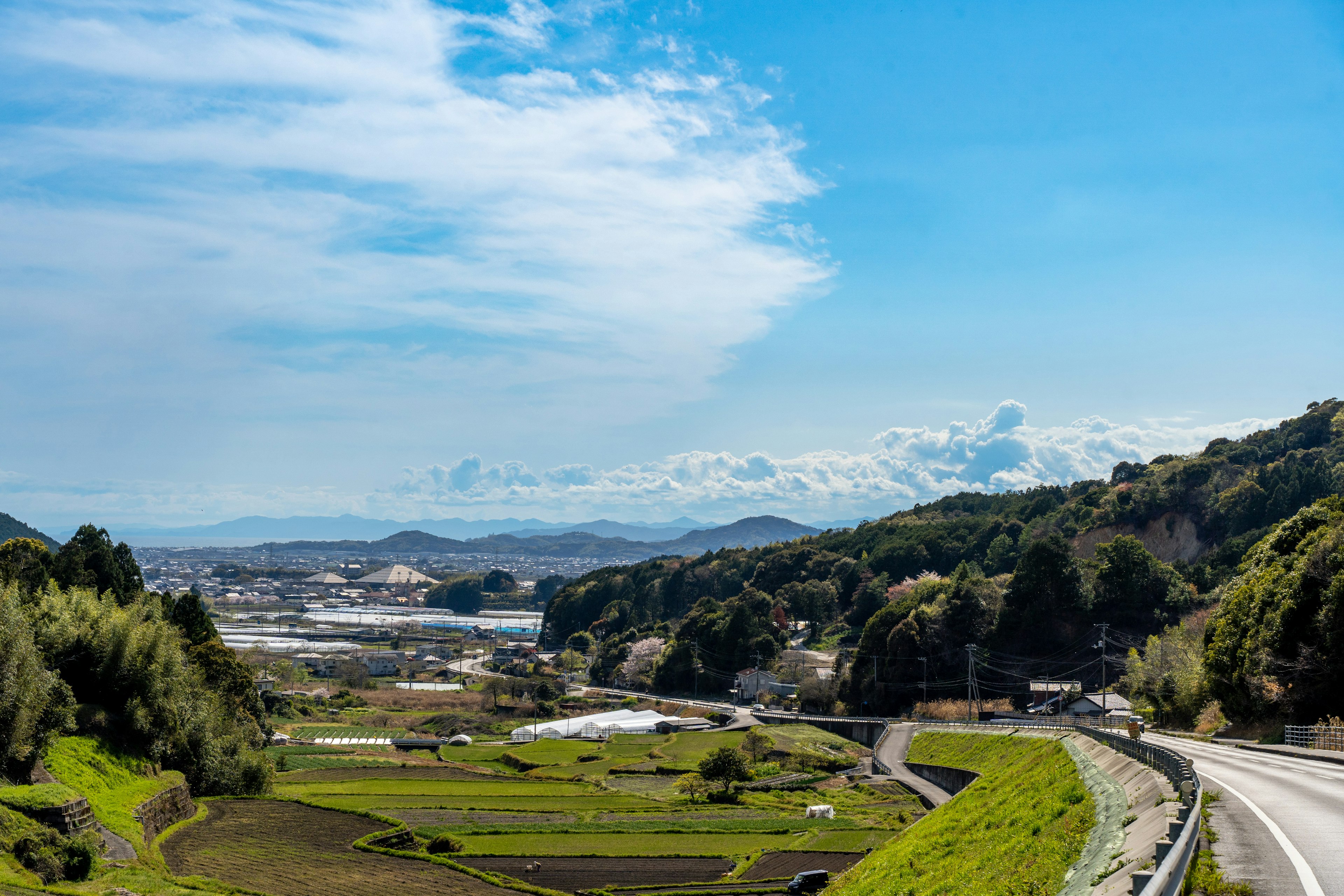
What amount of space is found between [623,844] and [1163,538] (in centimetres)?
8012

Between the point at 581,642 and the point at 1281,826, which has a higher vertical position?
the point at 1281,826

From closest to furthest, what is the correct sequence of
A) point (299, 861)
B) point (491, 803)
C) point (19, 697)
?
point (19, 697)
point (299, 861)
point (491, 803)

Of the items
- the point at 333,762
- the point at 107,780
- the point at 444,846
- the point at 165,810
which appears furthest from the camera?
the point at 333,762

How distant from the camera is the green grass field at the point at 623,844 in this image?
33.5m

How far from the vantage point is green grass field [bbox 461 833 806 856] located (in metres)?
33.5

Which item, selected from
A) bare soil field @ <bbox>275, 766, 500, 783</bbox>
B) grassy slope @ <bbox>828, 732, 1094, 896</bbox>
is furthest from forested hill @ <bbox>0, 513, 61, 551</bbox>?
grassy slope @ <bbox>828, 732, 1094, 896</bbox>

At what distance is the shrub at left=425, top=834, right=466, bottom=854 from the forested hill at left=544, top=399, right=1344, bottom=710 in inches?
1857

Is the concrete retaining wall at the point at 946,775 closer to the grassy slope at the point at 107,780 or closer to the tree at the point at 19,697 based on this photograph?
the grassy slope at the point at 107,780

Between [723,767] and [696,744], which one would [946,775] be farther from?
[696,744]

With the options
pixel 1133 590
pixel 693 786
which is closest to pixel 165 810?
pixel 693 786

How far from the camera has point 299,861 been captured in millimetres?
29141

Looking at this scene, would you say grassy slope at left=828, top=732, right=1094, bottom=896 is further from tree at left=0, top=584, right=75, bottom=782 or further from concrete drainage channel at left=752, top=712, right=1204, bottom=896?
tree at left=0, top=584, right=75, bottom=782

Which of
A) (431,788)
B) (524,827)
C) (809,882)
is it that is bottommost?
(431,788)

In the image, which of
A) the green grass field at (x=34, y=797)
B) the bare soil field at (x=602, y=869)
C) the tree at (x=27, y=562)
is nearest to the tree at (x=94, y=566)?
the tree at (x=27, y=562)
